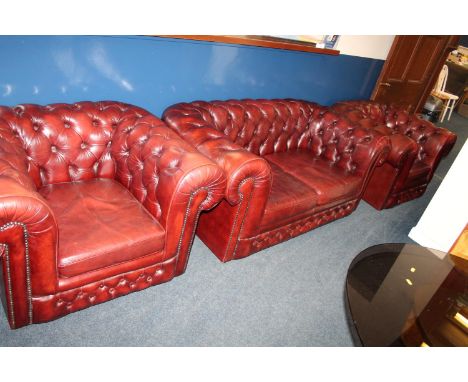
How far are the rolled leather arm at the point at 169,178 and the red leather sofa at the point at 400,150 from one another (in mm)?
2015

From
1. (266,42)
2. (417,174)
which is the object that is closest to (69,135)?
(266,42)

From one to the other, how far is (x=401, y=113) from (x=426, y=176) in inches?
30.6

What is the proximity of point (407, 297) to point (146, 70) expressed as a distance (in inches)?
84.3

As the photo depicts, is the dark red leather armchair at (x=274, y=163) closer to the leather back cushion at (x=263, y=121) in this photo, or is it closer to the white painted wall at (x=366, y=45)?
the leather back cushion at (x=263, y=121)

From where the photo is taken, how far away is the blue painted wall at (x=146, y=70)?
6.05 ft

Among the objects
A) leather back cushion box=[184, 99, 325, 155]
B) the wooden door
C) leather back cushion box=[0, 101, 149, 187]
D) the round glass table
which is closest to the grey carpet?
the round glass table

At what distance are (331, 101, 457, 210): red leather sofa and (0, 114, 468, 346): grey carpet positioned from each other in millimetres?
952

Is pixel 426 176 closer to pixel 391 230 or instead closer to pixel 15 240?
pixel 391 230

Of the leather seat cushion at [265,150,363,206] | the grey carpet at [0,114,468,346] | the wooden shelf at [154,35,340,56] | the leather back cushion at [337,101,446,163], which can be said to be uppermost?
the wooden shelf at [154,35,340,56]

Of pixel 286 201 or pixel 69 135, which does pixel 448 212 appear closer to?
pixel 286 201

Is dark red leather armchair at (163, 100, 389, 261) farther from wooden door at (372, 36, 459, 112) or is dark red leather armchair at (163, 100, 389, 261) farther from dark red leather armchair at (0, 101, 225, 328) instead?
wooden door at (372, 36, 459, 112)

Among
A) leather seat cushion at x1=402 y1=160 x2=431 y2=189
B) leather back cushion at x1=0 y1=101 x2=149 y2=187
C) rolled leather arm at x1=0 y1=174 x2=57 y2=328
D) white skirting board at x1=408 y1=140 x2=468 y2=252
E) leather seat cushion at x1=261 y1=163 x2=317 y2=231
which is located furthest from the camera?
leather seat cushion at x1=402 y1=160 x2=431 y2=189

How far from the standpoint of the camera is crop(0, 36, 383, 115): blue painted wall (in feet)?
6.05

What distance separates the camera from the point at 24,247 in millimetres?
1265
